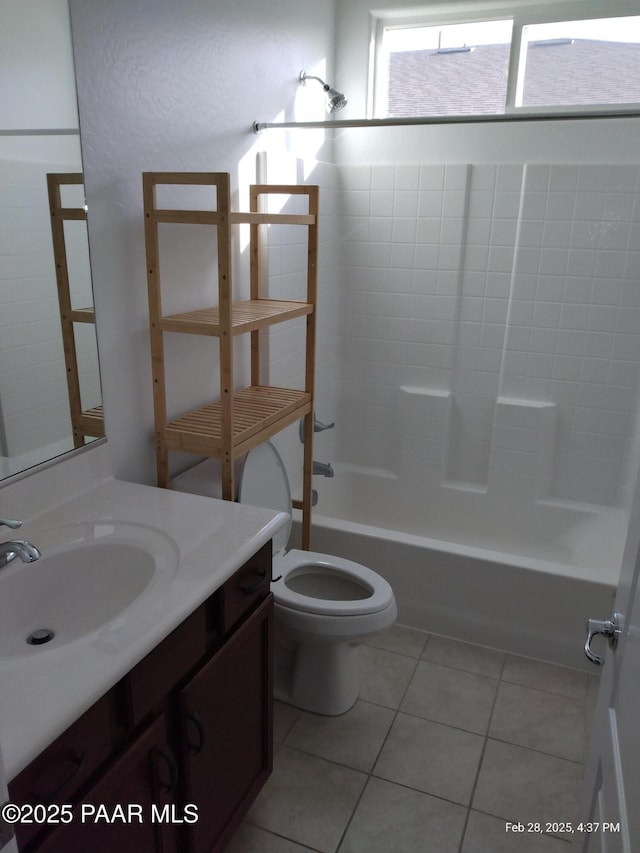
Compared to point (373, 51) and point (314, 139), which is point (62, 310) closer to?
point (314, 139)

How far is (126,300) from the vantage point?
1727mm

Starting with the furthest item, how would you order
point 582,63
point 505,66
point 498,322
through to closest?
point 498,322 → point 505,66 → point 582,63

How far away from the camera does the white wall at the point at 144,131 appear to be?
1.56 metres

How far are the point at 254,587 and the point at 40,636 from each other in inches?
17.9

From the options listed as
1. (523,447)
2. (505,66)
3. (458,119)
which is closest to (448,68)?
(505,66)

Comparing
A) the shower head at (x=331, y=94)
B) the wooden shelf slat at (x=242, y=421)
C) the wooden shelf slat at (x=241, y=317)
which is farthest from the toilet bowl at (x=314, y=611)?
the shower head at (x=331, y=94)

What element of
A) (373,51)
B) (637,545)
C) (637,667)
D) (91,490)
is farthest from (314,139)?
(637,667)

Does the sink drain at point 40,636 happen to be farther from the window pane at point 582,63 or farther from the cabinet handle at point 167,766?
the window pane at point 582,63

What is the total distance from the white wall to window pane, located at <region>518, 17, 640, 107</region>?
123 cm

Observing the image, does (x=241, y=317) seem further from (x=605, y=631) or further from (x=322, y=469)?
(x=605, y=631)

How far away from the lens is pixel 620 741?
3.22 ft

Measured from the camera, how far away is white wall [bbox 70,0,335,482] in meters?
1.56

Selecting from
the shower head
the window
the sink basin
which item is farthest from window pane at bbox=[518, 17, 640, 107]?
the sink basin

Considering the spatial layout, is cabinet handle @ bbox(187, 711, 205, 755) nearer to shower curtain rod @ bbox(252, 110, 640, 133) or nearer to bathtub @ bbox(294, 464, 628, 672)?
bathtub @ bbox(294, 464, 628, 672)
